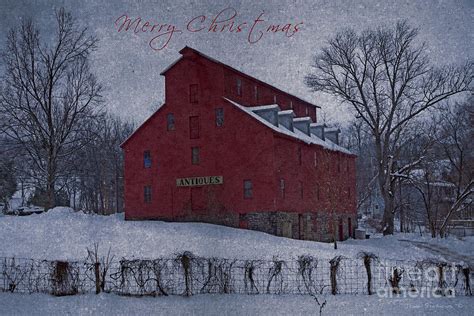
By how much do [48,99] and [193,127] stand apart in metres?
8.21

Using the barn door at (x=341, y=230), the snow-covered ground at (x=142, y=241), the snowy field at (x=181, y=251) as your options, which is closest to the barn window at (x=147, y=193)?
the snowy field at (x=181, y=251)

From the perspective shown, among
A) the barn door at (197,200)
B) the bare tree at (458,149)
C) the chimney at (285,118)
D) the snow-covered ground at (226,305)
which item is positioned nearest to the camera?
the snow-covered ground at (226,305)

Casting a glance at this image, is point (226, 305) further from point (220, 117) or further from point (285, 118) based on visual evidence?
point (285, 118)

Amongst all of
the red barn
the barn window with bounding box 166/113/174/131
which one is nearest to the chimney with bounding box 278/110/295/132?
the red barn

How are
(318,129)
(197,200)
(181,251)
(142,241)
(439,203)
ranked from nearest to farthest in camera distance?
1. (181,251)
2. (142,241)
3. (197,200)
4. (318,129)
5. (439,203)

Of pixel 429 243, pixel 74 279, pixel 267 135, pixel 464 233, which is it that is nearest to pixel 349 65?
pixel 267 135

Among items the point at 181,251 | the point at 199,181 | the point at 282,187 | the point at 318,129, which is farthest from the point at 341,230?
the point at 181,251

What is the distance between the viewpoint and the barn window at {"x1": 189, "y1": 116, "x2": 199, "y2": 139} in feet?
84.3

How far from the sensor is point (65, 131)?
23.0m

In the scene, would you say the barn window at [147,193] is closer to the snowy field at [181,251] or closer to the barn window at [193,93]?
the snowy field at [181,251]

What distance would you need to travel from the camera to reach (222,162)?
1012 inches

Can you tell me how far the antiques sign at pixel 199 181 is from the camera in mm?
24505

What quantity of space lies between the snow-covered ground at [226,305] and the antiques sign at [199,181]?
46.3 ft

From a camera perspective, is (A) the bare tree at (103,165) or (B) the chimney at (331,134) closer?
(A) the bare tree at (103,165)
